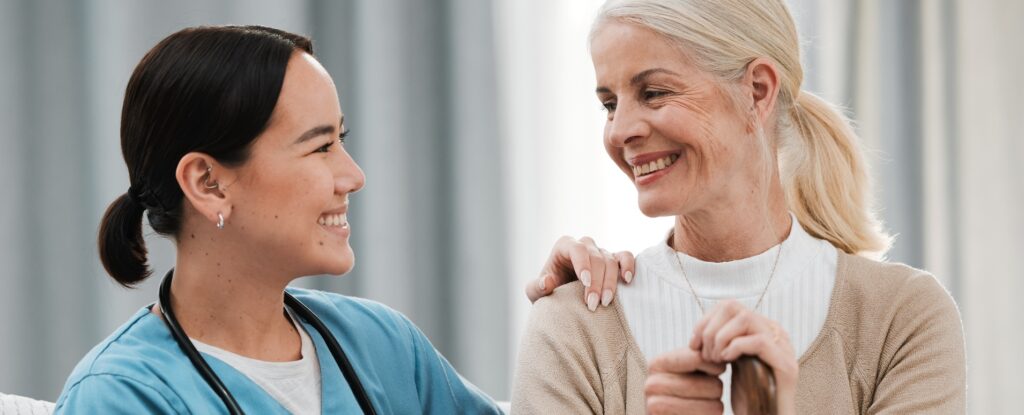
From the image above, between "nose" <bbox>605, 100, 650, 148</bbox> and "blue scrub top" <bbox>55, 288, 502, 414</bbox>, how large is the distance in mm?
517

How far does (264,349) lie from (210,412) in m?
0.16

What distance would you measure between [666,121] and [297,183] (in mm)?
495

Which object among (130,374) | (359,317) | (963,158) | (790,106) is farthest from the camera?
(963,158)

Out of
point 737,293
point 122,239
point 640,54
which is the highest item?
point 640,54

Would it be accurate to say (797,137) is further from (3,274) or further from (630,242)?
(3,274)

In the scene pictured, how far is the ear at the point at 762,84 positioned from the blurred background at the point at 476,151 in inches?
56.4

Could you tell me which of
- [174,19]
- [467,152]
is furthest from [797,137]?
[174,19]

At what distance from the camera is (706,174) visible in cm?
146

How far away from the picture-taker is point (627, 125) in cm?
145

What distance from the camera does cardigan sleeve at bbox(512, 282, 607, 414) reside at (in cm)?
148

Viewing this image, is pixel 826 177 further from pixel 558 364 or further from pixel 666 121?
pixel 558 364

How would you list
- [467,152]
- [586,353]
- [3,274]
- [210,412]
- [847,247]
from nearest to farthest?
[210,412]
[586,353]
[847,247]
[3,274]
[467,152]

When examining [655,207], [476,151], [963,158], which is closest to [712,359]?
[655,207]

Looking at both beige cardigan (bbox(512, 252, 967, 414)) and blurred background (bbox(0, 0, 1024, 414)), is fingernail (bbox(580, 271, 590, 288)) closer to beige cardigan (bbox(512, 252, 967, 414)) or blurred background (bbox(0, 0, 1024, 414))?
beige cardigan (bbox(512, 252, 967, 414))
